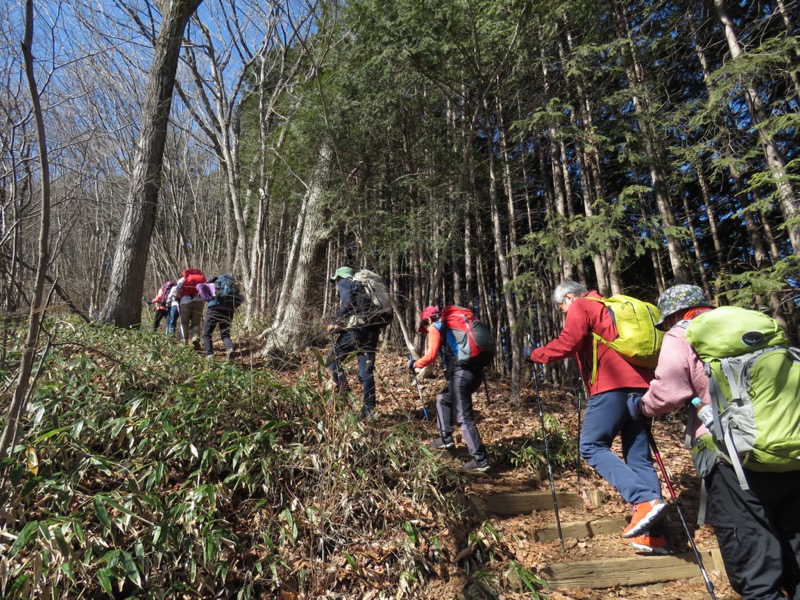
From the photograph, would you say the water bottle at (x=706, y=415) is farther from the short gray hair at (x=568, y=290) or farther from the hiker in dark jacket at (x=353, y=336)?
the hiker in dark jacket at (x=353, y=336)

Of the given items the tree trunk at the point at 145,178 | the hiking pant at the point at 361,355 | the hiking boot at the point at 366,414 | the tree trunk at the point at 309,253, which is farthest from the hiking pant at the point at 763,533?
the tree trunk at the point at 145,178

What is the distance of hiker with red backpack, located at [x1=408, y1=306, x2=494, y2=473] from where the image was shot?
3.99 m

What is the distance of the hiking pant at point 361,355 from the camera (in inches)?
169

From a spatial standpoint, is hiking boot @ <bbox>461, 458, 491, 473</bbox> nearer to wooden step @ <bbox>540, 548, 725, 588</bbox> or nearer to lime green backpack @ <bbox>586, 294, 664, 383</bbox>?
wooden step @ <bbox>540, 548, 725, 588</bbox>

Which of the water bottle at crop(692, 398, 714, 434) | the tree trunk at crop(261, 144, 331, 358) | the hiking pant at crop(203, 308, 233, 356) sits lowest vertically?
the water bottle at crop(692, 398, 714, 434)

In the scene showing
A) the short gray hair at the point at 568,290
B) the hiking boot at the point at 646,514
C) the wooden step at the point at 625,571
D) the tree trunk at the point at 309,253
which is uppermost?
the tree trunk at the point at 309,253

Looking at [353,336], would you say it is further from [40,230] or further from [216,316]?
[40,230]

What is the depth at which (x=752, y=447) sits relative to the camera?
74.5 inches

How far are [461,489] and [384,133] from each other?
259 inches

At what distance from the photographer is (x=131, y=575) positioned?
2320 millimetres

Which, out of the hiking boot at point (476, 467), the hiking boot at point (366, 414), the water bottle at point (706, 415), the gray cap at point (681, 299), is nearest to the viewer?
the water bottle at point (706, 415)

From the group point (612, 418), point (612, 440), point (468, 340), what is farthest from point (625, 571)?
point (468, 340)

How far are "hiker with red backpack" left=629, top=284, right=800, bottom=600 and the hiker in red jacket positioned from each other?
706mm

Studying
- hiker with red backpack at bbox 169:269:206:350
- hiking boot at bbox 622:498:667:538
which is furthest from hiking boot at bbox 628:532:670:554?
hiker with red backpack at bbox 169:269:206:350
